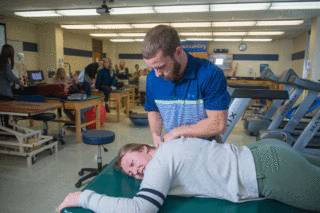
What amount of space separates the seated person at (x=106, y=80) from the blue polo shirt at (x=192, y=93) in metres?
4.46

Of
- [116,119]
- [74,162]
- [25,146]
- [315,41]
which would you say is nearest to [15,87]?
[116,119]

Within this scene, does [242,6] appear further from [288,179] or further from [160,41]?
[288,179]

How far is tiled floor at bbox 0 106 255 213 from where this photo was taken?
219 centimetres

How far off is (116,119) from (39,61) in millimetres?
5018

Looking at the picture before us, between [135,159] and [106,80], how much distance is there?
4.85 m

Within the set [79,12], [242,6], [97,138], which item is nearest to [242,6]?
[242,6]

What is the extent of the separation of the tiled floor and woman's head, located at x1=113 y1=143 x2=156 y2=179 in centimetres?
113

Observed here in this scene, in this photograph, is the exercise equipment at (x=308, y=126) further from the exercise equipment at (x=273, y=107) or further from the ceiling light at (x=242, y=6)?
the ceiling light at (x=242, y=6)

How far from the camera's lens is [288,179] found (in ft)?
3.80

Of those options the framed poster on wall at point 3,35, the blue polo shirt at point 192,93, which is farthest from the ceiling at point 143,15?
the blue polo shirt at point 192,93

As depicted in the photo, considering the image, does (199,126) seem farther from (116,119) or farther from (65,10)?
(65,10)

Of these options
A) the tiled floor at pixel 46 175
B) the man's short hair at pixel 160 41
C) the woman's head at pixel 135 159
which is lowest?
the tiled floor at pixel 46 175

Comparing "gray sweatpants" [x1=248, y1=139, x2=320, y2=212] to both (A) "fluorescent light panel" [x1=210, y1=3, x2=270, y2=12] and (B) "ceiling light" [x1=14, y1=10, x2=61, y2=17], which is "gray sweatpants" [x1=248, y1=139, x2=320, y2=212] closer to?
(A) "fluorescent light panel" [x1=210, y1=3, x2=270, y2=12]

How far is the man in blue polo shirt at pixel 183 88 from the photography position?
118cm
